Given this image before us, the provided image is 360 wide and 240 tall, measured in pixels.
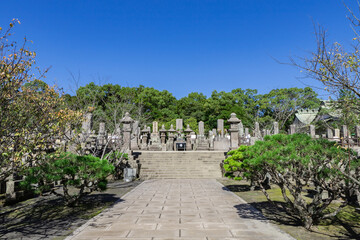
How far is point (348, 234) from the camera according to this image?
200 inches

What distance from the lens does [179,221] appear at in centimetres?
603

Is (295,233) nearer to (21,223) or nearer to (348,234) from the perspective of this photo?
(348,234)

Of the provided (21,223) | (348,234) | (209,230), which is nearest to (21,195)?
(21,223)

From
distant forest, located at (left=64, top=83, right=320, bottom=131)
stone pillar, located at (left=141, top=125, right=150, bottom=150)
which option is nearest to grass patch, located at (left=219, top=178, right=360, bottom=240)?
stone pillar, located at (left=141, top=125, right=150, bottom=150)

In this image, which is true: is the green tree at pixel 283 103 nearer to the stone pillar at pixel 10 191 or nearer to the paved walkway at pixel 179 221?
the paved walkway at pixel 179 221

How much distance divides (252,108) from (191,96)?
13185 mm

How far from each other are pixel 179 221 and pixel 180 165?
11890mm

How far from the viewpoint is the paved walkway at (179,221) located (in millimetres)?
5016

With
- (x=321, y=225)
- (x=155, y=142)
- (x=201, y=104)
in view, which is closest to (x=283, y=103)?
(x=201, y=104)

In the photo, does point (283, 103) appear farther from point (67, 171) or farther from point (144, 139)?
point (67, 171)

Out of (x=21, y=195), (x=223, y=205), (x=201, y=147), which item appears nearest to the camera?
(x=223, y=205)

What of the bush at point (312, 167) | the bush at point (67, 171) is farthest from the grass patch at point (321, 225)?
the bush at point (67, 171)

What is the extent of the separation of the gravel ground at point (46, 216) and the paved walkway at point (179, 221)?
0.45m

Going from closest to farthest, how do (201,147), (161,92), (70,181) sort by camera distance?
(70,181) < (201,147) < (161,92)
